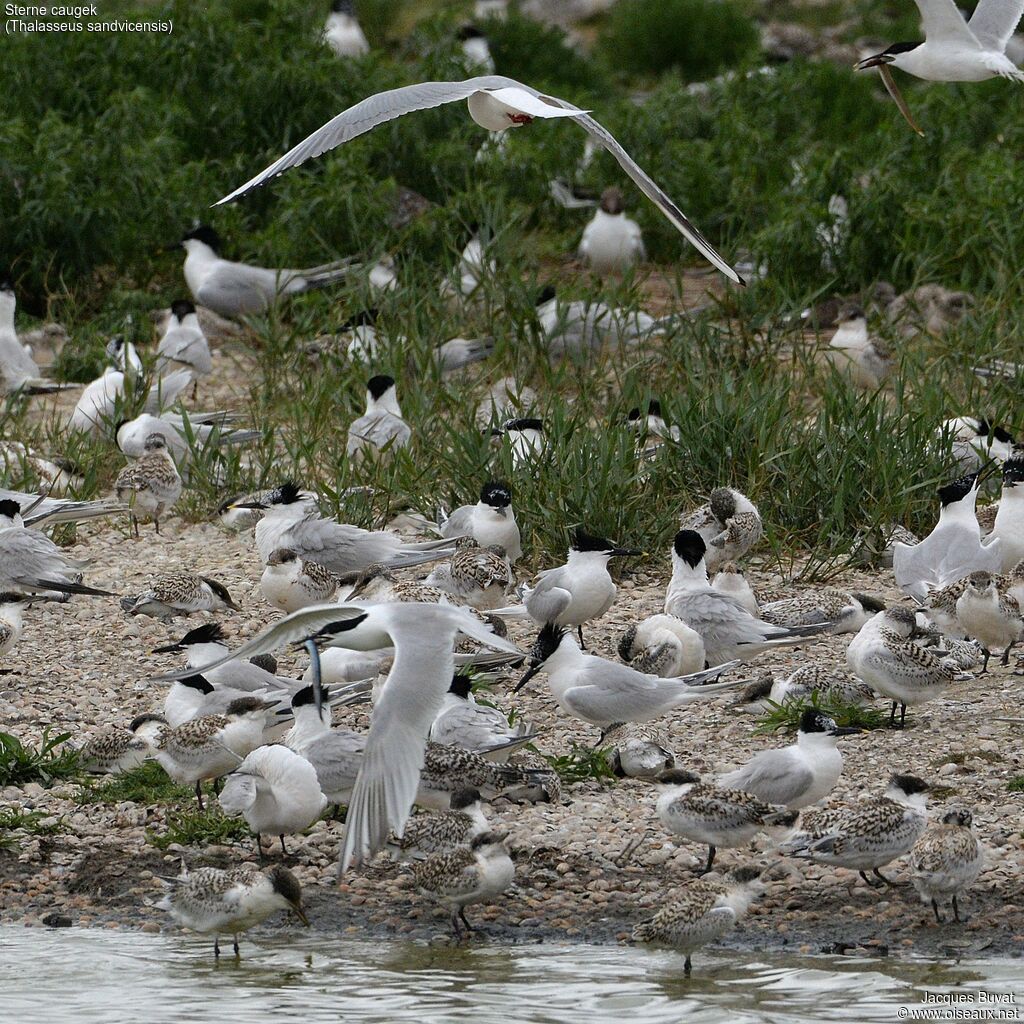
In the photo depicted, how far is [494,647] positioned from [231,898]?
1.21m

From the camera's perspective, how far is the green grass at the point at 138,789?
5754mm

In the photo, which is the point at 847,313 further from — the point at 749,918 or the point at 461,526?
the point at 749,918

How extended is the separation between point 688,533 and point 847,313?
155 inches

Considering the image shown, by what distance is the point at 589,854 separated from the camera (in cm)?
525

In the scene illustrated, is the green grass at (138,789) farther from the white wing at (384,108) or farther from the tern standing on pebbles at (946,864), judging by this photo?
the tern standing on pebbles at (946,864)

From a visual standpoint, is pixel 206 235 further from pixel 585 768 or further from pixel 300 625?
pixel 300 625

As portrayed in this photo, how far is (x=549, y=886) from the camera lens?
512cm

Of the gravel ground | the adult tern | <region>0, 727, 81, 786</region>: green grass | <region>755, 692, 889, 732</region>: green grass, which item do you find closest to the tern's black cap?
the gravel ground

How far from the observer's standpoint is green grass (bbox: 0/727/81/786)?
5.88 metres

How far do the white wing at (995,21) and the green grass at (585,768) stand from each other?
3.51 m

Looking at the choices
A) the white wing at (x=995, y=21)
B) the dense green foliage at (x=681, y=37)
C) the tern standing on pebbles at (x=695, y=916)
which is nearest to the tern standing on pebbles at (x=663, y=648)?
the tern standing on pebbles at (x=695, y=916)

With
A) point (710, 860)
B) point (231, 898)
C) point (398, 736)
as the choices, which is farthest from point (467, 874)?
point (710, 860)

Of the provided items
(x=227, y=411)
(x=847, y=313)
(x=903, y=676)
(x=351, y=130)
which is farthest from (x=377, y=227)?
(x=903, y=676)

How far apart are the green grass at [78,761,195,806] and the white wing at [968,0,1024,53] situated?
14.3 feet
